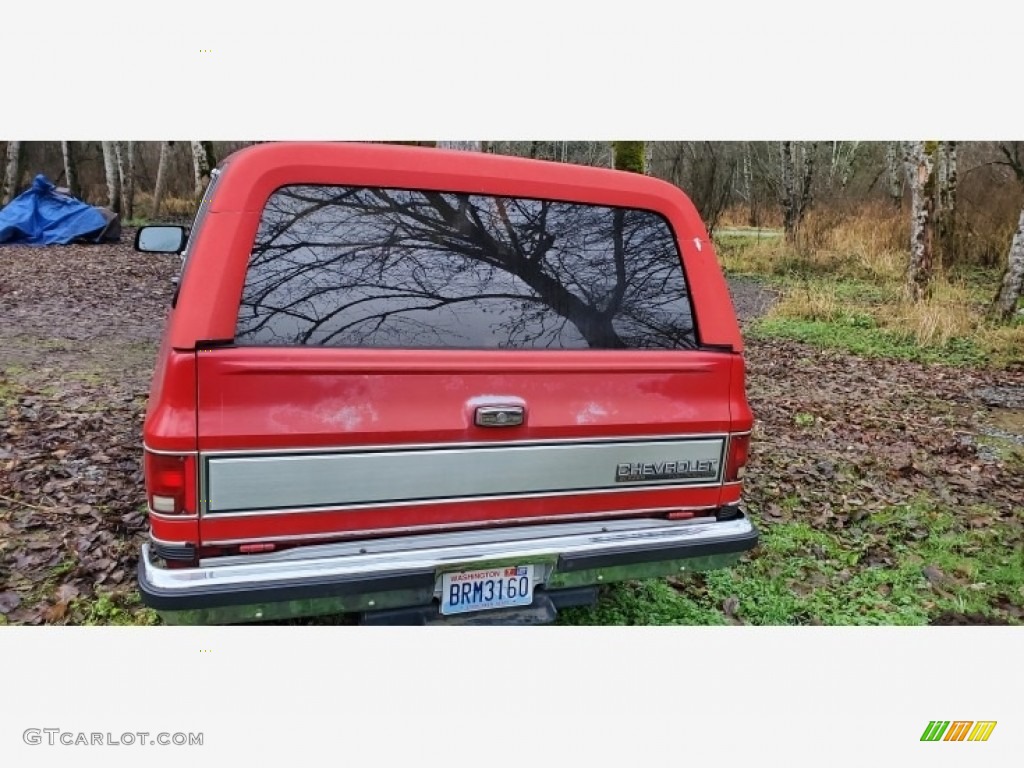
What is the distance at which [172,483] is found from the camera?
7.23ft

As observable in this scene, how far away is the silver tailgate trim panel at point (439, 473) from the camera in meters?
2.25

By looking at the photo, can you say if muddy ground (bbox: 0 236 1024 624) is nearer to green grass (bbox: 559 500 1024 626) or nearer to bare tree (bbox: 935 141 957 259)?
green grass (bbox: 559 500 1024 626)

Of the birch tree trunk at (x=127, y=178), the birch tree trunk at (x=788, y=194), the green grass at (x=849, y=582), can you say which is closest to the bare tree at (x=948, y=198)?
the birch tree trunk at (x=788, y=194)

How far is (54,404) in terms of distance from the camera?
17.6 ft

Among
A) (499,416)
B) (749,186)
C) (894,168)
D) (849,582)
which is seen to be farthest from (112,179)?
(894,168)

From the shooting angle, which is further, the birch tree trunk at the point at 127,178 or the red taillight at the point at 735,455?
the birch tree trunk at the point at 127,178

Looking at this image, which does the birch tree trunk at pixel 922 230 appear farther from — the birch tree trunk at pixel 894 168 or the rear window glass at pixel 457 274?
the rear window glass at pixel 457 274

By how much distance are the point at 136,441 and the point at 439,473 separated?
328cm

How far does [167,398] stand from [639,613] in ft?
7.60

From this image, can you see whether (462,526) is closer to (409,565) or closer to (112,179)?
(409,565)

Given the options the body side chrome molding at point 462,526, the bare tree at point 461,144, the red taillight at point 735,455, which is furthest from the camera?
the bare tree at point 461,144

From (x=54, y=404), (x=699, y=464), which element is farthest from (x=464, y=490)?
(x=54, y=404)

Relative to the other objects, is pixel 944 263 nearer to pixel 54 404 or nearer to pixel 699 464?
pixel 699 464

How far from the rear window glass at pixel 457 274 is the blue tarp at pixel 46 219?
→ 12.4 m
